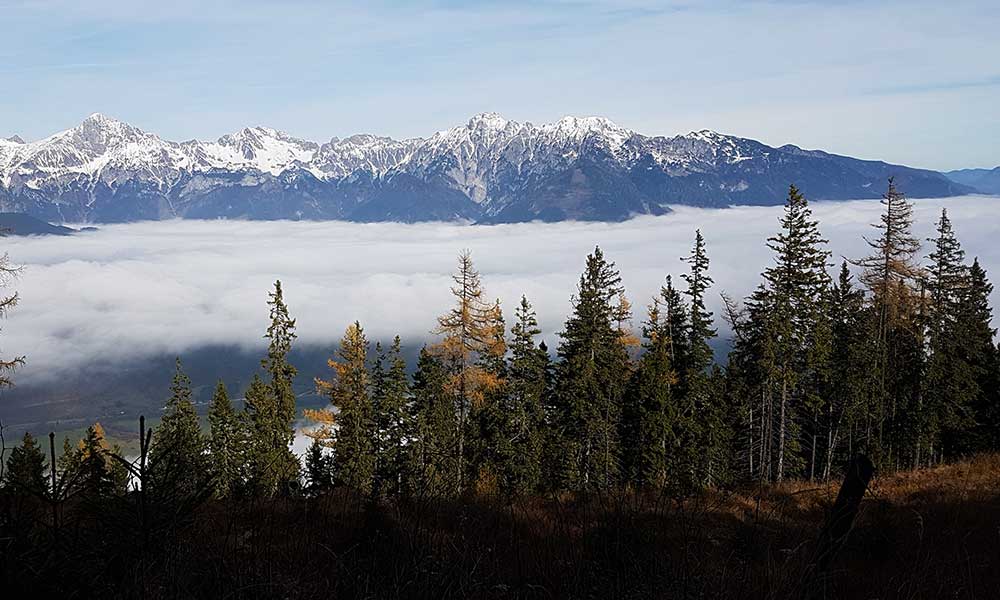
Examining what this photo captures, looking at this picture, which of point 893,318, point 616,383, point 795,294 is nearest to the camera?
point 795,294

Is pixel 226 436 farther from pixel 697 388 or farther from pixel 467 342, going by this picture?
pixel 697 388

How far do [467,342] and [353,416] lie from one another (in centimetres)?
780

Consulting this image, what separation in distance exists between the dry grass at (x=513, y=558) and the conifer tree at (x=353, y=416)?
29.0 m

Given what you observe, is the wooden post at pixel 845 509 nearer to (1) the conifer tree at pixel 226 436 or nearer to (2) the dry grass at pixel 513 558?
(2) the dry grass at pixel 513 558

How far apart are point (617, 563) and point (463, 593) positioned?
1.25 m

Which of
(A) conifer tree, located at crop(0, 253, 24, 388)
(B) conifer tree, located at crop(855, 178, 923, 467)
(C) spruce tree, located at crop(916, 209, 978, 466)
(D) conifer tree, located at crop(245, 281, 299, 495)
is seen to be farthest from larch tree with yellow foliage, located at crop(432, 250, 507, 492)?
(C) spruce tree, located at crop(916, 209, 978, 466)

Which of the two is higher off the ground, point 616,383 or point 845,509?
point 845,509

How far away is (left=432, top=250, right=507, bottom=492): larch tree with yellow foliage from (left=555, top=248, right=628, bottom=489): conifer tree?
5284 millimetres

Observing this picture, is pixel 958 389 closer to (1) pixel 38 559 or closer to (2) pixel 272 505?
(2) pixel 272 505

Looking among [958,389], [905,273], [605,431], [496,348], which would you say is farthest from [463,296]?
[958,389]

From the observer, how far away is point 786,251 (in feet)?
113

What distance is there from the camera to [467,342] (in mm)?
34156

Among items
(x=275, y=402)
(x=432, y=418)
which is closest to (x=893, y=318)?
(x=432, y=418)

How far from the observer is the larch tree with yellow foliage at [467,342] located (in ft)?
110
